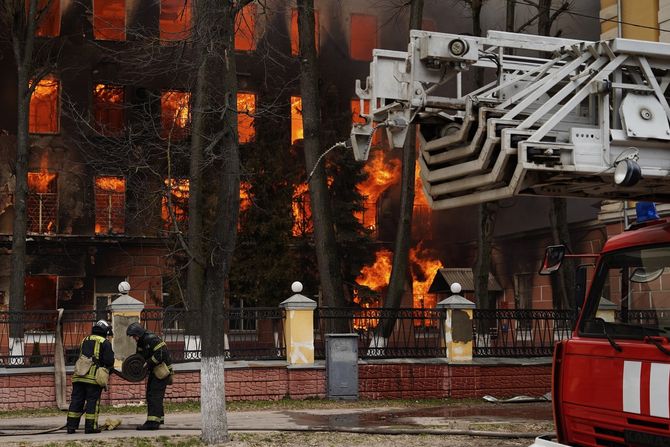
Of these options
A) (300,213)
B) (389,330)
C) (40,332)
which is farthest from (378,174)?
(40,332)

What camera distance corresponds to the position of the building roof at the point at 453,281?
32.4 metres

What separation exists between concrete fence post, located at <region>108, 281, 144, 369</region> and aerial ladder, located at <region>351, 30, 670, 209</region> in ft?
32.5

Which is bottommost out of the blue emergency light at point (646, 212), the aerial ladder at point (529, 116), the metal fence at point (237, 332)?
the metal fence at point (237, 332)

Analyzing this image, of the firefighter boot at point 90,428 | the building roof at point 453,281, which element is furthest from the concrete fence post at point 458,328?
the building roof at point 453,281

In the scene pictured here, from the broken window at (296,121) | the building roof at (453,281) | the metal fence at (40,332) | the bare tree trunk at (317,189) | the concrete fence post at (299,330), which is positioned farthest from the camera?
the building roof at (453,281)

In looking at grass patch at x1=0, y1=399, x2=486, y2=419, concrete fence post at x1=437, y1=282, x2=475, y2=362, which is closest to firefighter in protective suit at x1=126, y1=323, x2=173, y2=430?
grass patch at x1=0, y1=399, x2=486, y2=419

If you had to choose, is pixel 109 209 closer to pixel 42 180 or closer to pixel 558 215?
pixel 42 180

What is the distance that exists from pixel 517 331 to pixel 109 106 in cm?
1580

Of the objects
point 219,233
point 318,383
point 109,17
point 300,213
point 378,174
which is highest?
point 109,17

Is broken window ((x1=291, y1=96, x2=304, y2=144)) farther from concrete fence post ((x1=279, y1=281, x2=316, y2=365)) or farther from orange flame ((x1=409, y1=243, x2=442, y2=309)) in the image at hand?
concrete fence post ((x1=279, y1=281, x2=316, y2=365))

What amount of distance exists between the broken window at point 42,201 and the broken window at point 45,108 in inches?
43.9

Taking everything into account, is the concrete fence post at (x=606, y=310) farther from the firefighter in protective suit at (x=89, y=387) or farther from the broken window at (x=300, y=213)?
the broken window at (x=300, y=213)

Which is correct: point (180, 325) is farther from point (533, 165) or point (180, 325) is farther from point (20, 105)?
point (533, 165)

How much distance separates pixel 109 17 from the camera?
3031cm
